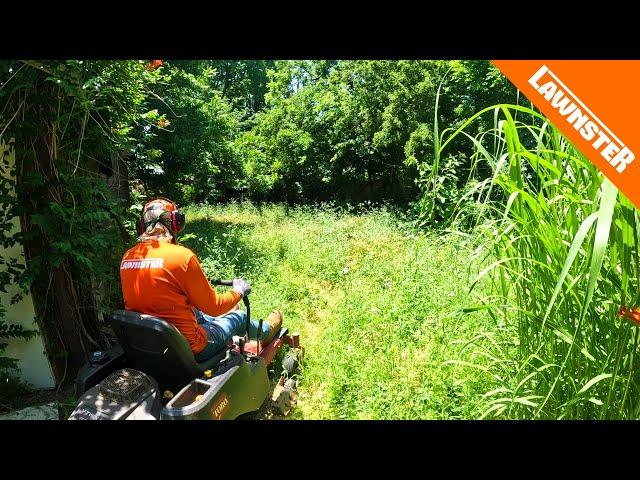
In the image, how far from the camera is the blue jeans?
8.25 feet

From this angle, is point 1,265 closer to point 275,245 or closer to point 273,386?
point 273,386

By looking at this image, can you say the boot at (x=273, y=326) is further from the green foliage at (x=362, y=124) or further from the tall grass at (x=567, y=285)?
the green foliage at (x=362, y=124)

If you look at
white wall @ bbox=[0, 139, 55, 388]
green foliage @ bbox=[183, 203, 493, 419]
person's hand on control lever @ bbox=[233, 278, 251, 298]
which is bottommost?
green foliage @ bbox=[183, 203, 493, 419]

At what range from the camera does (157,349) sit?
6.91ft

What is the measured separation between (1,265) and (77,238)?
484 mm

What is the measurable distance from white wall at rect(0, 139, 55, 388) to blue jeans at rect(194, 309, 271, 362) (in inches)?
47.1

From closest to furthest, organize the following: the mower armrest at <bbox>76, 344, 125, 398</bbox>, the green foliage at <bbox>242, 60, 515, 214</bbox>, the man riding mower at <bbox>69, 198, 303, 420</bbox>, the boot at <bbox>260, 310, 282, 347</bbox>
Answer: the man riding mower at <bbox>69, 198, 303, 420</bbox> → the mower armrest at <bbox>76, 344, 125, 398</bbox> → the boot at <bbox>260, 310, 282, 347</bbox> → the green foliage at <bbox>242, 60, 515, 214</bbox>

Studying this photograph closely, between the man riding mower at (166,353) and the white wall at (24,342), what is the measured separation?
1058 millimetres

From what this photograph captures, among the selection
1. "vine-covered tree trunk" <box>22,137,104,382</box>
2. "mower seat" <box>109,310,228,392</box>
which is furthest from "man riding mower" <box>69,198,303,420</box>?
"vine-covered tree trunk" <box>22,137,104,382</box>

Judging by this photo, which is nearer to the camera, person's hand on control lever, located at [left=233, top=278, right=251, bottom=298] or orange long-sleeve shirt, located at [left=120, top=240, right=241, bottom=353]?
orange long-sleeve shirt, located at [left=120, top=240, right=241, bottom=353]

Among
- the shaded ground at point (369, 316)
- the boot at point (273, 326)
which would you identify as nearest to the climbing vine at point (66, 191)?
the shaded ground at point (369, 316)

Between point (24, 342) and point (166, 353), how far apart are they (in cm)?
155

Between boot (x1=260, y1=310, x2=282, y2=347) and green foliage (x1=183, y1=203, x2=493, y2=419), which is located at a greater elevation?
boot (x1=260, y1=310, x2=282, y2=347)

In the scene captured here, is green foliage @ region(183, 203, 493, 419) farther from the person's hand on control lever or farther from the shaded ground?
the person's hand on control lever
